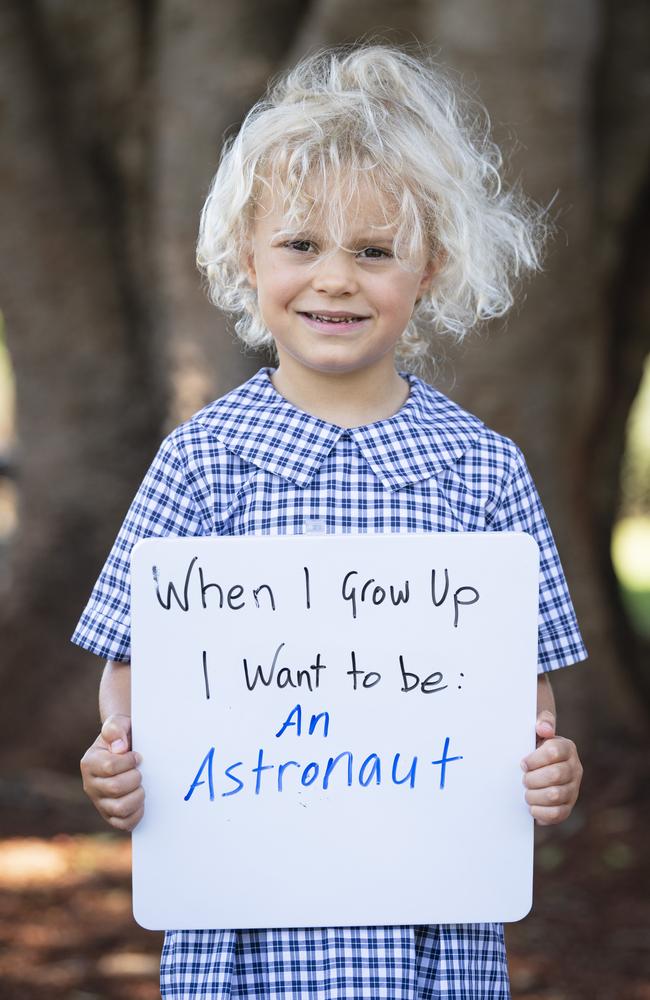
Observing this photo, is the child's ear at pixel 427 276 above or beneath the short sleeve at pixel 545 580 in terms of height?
above

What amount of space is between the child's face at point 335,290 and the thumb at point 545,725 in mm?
556

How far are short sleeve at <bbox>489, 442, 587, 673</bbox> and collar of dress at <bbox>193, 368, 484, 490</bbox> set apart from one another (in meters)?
0.10

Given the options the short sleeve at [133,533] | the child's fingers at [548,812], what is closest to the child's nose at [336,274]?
the short sleeve at [133,533]

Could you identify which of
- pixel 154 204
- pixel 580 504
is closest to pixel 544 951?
pixel 580 504

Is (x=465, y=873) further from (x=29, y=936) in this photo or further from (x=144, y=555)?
(x=29, y=936)

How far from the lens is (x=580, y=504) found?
12.4 ft

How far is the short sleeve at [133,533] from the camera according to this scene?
5.60 feet

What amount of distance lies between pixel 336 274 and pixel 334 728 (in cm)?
62

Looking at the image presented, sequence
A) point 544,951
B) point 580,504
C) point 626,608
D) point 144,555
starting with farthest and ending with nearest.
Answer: point 626,608 → point 580,504 → point 544,951 → point 144,555

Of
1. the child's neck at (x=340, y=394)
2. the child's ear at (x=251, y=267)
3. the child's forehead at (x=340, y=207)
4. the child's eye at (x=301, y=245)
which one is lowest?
the child's neck at (x=340, y=394)

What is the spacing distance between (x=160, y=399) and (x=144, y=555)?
8.15 ft

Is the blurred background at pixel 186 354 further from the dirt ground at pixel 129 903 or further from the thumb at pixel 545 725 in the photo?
the thumb at pixel 545 725

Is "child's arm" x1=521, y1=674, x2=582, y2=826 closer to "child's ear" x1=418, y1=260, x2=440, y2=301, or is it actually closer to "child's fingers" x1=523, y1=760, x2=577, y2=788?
"child's fingers" x1=523, y1=760, x2=577, y2=788

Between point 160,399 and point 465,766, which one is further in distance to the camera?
point 160,399
